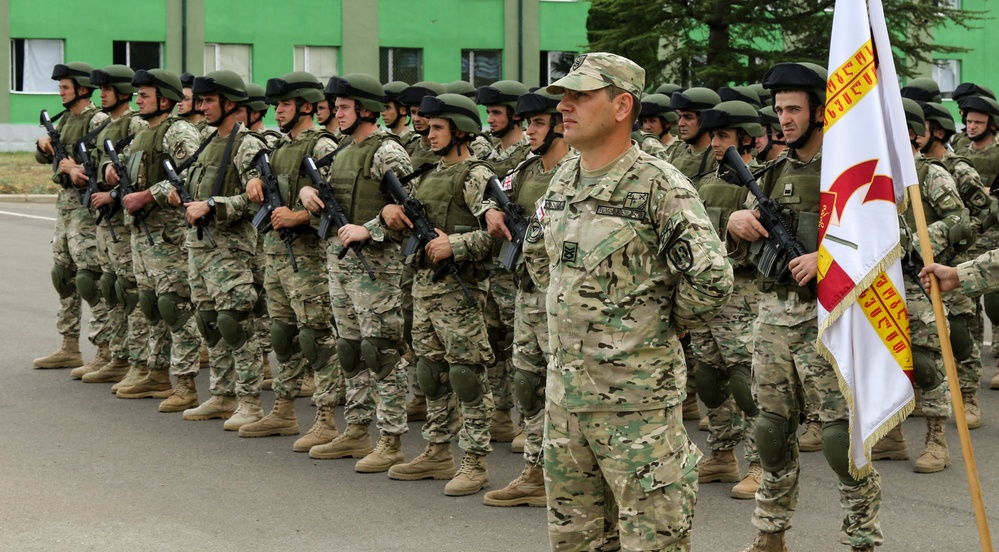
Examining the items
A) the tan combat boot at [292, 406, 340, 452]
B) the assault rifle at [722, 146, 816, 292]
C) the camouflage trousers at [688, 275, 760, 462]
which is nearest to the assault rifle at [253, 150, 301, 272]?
the tan combat boot at [292, 406, 340, 452]

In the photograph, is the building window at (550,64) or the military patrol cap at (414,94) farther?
the building window at (550,64)

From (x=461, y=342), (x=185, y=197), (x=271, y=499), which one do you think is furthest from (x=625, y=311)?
(x=185, y=197)

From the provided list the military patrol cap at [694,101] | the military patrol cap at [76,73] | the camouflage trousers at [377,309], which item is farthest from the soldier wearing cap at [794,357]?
the military patrol cap at [76,73]

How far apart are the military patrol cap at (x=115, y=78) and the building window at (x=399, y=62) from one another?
23.5m

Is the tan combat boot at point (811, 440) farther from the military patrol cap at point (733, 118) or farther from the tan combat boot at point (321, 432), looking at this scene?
the tan combat boot at point (321, 432)

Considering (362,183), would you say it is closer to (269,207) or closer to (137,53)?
(269,207)

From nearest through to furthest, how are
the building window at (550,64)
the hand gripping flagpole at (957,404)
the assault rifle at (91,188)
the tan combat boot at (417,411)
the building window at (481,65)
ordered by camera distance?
the hand gripping flagpole at (957,404)
the tan combat boot at (417,411)
the assault rifle at (91,188)
the building window at (481,65)
the building window at (550,64)

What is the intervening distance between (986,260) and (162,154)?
22.0 ft

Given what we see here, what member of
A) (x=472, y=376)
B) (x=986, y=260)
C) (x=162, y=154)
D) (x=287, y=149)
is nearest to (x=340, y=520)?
(x=472, y=376)

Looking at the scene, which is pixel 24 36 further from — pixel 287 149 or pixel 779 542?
pixel 779 542

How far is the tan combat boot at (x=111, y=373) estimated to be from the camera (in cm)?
1095

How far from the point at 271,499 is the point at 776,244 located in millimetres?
3326

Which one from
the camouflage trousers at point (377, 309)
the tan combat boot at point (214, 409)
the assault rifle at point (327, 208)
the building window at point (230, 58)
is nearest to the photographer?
the camouflage trousers at point (377, 309)

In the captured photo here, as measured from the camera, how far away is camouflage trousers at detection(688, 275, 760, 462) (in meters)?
7.81
